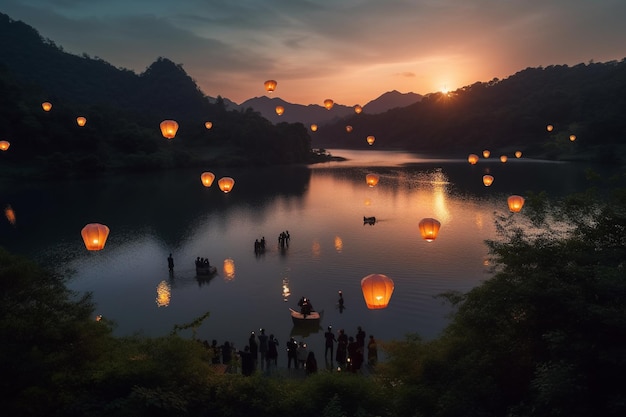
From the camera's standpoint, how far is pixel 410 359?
9039mm

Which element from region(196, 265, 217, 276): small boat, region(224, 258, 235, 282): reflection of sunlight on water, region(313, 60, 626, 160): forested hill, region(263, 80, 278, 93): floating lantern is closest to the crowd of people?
region(224, 258, 235, 282): reflection of sunlight on water

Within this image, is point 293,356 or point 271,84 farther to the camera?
point 271,84

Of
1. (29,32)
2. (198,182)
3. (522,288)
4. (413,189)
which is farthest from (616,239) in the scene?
(29,32)

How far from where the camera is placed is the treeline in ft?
23.6

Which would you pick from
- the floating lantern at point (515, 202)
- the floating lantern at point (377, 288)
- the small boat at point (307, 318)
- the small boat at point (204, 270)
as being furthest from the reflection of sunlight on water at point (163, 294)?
the floating lantern at point (515, 202)

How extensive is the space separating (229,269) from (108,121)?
6726 cm

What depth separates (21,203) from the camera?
48.1 metres

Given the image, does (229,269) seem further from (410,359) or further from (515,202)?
(410,359)

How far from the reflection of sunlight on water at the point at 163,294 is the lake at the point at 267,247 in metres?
0.10

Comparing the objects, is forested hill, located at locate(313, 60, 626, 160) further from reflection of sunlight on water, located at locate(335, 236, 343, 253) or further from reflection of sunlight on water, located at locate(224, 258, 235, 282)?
reflection of sunlight on water, located at locate(224, 258, 235, 282)

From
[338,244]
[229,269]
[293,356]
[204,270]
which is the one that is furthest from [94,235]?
[338,244]

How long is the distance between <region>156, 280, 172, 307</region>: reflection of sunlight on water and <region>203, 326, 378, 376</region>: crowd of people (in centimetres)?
727

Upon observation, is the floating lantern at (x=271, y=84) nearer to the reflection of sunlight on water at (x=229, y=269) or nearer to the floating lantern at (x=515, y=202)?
the reflection of sunlight on water at (x=229, y=269)

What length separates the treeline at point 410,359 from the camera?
7203 millimetres
